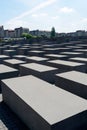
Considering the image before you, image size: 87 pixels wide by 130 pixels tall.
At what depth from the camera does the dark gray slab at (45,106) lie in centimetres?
→ 529

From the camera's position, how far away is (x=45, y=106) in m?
5.97

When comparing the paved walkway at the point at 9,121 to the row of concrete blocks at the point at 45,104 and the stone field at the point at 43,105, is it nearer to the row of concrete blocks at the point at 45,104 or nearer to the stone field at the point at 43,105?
the stone field at the point at 43,105

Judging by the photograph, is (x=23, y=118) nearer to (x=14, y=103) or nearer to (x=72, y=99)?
(x=14, y=103)

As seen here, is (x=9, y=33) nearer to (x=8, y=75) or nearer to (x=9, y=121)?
(x=8, y=75)

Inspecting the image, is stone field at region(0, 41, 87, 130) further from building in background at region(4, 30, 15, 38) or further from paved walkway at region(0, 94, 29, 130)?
building in background at region(4, 30, 15, 38)

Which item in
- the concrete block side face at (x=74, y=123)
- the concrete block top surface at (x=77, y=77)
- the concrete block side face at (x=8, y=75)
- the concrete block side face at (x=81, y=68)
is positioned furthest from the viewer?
the concrete block side face at (x=81, y=68)

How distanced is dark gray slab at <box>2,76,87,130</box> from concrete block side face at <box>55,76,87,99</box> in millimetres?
1811

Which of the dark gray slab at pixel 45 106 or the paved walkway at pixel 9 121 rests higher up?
the dark gray slab at pixel 45 106

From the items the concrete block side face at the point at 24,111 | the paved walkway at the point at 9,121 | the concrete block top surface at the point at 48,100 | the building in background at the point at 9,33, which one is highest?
the building in background at the point at 9,33

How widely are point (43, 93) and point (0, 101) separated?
3323 mm

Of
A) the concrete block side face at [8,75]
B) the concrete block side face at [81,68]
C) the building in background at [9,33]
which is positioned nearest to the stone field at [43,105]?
the concrete block side face at [8,75]

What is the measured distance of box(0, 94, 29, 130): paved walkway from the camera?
22.1 ft

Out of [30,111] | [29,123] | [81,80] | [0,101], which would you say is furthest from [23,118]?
[81,80]

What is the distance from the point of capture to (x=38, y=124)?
18.5ft
